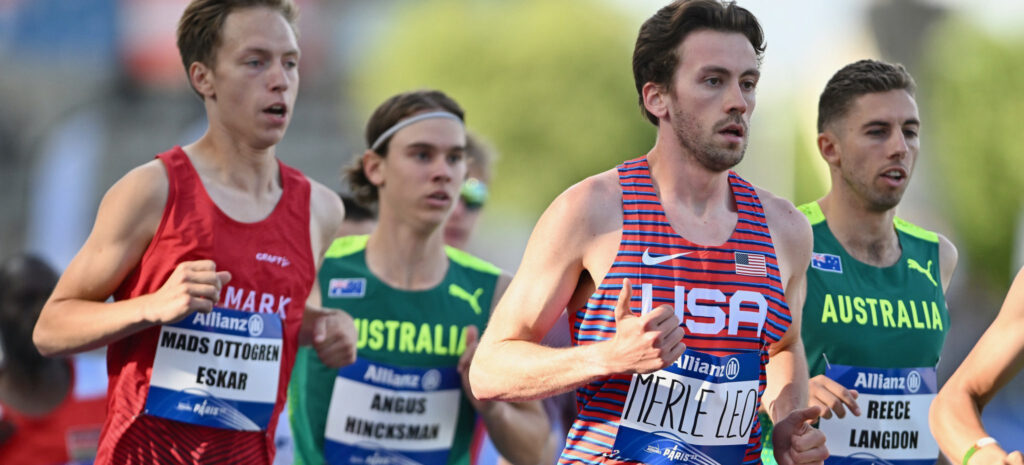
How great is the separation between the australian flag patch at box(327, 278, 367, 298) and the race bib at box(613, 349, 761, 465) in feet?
8.29

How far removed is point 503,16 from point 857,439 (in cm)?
4362

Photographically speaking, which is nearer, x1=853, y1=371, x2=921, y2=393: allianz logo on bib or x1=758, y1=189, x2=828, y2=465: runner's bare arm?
x1=758, y1=189, x2=828, y2=465: runner's bare arm

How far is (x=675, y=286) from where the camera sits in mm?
3941

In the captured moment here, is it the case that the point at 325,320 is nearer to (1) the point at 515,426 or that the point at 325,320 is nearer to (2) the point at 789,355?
(1) the point at 515,426

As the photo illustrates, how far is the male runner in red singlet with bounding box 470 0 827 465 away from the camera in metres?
3.94

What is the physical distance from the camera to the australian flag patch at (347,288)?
6219mm

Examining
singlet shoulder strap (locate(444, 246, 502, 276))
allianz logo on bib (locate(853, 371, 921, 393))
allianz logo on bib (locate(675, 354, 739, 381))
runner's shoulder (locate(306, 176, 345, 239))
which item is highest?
singlet shoulder strap (locate(444, 246, 502, 276))

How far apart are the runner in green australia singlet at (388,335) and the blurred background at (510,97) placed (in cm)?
2705

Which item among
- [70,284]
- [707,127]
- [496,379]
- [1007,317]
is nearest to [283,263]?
[70,284]

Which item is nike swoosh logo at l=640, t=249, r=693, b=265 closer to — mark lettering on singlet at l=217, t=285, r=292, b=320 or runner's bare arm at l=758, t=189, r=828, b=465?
runner's bare arm at l=758, t=189, r=828, b=465

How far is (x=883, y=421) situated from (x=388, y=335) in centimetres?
221

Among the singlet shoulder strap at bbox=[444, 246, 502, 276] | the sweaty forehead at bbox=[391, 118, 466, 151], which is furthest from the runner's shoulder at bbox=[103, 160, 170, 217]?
the singlet shoulder strap at bbox=[444, 246, 502, 276]

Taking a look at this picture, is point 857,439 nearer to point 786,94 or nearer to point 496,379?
point 496,379

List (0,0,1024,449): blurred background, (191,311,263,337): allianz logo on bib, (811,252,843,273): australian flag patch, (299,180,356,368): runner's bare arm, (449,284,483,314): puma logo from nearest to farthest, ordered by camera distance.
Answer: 1. (191,311,263,337): allianz logo on bib
2. (299,180,356,368): runner's bare arm
3. (811,252,843,273): australian flag patch
4. (449,284,483,314): puma logo
5. (0,0,1024,449): blurred background
